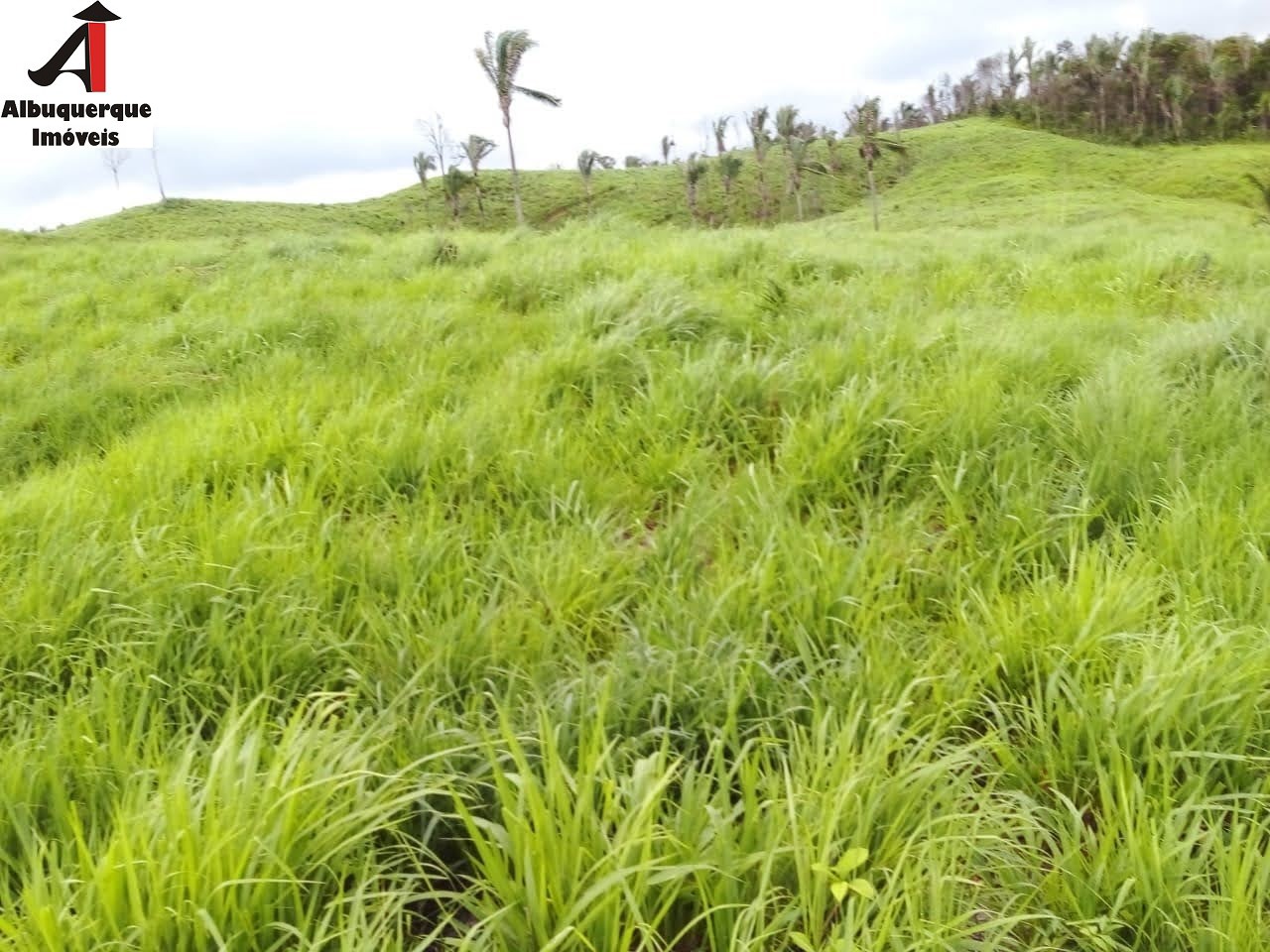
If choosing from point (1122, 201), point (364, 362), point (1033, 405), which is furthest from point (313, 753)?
point (1122, 201)

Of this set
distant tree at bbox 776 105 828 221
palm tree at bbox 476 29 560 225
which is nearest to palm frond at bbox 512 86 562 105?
palm tree at bbox 476 29 560 225

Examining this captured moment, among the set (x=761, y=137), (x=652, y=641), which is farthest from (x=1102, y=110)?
(x=652, y=641)

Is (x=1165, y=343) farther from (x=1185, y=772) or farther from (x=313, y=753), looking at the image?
(x=313, y=753)

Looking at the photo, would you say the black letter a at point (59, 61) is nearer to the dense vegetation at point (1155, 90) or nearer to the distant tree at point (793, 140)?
the distant tree at point (793, 140)

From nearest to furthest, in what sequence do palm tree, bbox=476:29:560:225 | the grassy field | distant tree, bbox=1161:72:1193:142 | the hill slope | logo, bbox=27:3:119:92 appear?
the grassy field, logo, bbox=27:3:119:92, palm tree, bbox=476:29:560:225, the hill slope, distant tree, bbox=1161:72:1193:142

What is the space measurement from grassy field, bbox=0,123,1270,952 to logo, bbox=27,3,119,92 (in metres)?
6.32

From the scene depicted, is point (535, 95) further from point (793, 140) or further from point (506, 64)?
point (793, 140)

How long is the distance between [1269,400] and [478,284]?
15.1ft

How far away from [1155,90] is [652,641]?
8075cm

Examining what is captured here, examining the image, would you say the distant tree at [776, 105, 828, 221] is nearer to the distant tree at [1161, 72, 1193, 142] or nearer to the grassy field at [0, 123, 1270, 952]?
the distant tree at [1161, 72, 1193, 142]

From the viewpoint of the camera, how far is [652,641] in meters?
1.86

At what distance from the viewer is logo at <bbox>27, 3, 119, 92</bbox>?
26.2 feet

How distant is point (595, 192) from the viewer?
59.2m

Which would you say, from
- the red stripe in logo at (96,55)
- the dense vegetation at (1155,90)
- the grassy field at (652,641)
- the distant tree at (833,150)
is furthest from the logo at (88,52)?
the dense vegetation at (1155,90)
